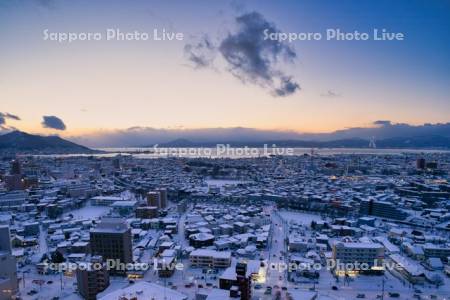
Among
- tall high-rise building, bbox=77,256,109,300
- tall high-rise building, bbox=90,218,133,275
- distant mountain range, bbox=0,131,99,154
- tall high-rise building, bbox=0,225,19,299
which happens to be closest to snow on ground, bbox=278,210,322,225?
tall high-rise building, bbox=90,218,133,275

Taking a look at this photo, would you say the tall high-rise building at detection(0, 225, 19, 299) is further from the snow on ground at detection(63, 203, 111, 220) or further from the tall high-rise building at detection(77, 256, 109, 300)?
the snow on ground at detection(63, 203, 111, 220)

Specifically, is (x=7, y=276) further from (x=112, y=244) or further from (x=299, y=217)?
(x=299, y=217)

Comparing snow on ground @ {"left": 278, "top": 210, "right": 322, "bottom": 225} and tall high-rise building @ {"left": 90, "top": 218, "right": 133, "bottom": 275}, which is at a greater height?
tall high-rise building @ {"left": 90, "top": 218, "right": 133, "bottom": 275}

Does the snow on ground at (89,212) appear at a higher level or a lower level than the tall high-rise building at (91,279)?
lower

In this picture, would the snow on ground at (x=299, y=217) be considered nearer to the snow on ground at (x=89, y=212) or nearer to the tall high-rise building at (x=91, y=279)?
the tall high-rise building at (x=91, y=279)

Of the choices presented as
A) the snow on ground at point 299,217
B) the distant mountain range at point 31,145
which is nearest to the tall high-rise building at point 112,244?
the snow on ground at point 299,217

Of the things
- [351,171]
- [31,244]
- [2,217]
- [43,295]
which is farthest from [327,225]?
[351,171]

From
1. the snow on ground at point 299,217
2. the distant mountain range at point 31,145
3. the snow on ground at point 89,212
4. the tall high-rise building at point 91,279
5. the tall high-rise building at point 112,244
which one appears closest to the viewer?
the tall high-rise building at point 91,279

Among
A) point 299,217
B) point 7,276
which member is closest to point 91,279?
point 7,276

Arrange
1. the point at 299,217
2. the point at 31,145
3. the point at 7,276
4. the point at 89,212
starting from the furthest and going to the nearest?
1. the point at 31,145
2. the point at 89,212
3. the point at 299,217
4. the point at 7,276
